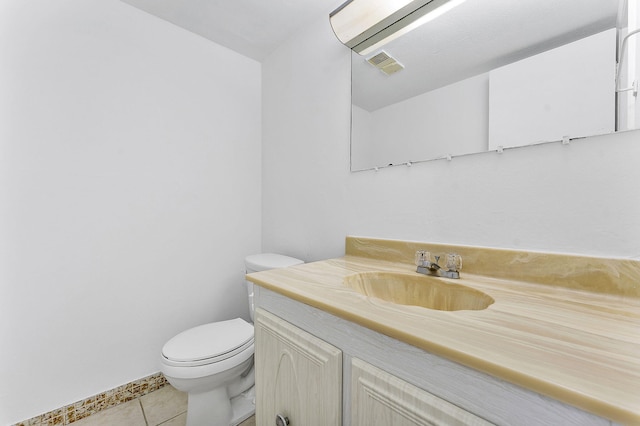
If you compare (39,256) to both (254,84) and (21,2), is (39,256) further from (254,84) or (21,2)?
(254,84)

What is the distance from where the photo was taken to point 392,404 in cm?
49

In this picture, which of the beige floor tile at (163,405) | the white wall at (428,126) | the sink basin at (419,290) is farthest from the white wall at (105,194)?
the sink basin at (419,290)

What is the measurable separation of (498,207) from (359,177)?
0.61 m

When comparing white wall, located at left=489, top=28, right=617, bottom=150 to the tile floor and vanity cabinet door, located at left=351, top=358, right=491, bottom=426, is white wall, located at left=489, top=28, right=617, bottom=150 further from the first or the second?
the tile floor

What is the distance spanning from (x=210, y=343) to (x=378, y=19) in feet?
5.65

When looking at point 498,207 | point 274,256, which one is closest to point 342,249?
point 274,256

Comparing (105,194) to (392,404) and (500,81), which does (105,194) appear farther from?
(500,81)

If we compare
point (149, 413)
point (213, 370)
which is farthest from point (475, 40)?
point (149, 413)

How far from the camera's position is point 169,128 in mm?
1564

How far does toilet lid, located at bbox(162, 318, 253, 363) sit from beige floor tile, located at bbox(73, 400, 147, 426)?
48 cm

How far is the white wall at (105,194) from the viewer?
3.81 ft

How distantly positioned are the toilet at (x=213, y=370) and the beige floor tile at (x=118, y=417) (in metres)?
0.39

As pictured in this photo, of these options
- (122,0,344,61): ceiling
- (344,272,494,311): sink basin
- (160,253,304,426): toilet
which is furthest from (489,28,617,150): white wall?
(160,253,304,426): toilet

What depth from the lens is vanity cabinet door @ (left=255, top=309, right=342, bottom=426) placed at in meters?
0.61
